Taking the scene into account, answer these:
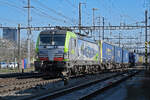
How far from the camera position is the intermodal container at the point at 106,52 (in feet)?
99.7

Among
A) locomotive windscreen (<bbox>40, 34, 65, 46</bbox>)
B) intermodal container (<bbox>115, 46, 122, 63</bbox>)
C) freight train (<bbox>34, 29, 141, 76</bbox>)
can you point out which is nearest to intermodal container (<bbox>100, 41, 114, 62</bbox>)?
intermodal container (<bbox>115, 46, 122, 63</bbox>)

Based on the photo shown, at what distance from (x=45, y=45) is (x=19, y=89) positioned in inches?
243

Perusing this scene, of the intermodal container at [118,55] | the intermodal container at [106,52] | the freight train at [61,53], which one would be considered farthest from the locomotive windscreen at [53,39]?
the intermodal container at [118,55]

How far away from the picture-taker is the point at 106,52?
32.0m

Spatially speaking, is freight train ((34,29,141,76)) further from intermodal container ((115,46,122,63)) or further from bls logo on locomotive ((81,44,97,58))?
intermodal container ((115,46,122,63))

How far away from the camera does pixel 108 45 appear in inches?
1330

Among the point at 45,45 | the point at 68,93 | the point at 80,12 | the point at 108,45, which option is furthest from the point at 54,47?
the point at 80,12

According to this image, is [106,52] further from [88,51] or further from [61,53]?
[61,53]

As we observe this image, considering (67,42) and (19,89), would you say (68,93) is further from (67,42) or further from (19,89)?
(67,42)

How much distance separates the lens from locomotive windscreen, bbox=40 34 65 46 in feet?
63.5

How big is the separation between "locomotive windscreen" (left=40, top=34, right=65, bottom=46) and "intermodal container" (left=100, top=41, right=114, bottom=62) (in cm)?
1136

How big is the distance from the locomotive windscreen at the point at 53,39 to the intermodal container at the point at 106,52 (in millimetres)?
11358

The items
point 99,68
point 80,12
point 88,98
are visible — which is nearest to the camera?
point 88,98

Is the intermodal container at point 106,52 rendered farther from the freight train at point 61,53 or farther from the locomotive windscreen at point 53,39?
the locomotive windscreen at point 53,39
